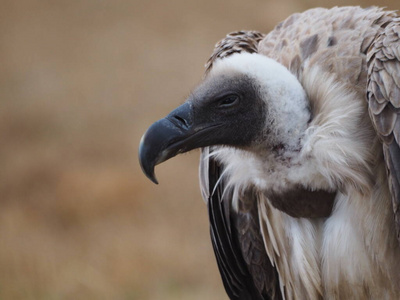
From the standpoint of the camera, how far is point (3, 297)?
5840 millimetres

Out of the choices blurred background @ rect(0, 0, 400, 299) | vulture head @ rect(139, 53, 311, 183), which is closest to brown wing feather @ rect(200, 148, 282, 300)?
vulture head @ rect(139, 53, 311, 183)

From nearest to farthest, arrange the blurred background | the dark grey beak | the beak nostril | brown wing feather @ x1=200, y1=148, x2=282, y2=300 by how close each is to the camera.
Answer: the dark grey beak
the beak nostril
brown wing feather @ x1=200, y1=148, x2=282, y2=300
the blurred background

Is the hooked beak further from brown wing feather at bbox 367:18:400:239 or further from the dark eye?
brown wing feather at bbox 367:18:400:239

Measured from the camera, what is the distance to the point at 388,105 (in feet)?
9.02

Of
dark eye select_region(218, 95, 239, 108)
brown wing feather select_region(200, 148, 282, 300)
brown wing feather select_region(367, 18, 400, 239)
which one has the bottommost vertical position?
brown wing feather select_region(200, 148, 282, 300)

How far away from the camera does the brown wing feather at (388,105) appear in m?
2.72

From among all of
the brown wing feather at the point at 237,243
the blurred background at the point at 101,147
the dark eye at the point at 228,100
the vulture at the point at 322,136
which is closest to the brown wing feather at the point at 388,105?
the vulture at the point at 322,136

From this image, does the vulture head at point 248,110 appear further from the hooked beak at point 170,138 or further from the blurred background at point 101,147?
the blurred background at point 101,147

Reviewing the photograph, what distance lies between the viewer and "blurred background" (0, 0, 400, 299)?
6230 mm

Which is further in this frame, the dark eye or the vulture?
the dark eye

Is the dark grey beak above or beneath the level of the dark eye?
beneath

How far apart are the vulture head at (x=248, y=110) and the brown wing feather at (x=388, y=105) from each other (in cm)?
26

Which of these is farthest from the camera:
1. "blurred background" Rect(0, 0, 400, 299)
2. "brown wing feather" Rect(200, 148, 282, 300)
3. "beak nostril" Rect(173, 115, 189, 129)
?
"blurred background" Rect(0, 0, 400, 299)

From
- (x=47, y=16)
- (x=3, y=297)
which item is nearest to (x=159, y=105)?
(x=47, y=16)
